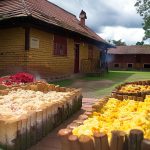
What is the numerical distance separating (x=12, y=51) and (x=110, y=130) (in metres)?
11.9

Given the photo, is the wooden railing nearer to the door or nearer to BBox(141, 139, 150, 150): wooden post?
the door

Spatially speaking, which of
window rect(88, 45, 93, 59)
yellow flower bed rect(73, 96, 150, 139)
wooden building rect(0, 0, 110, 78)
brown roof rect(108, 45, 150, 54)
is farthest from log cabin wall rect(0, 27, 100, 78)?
brown roof rect(108, 45, 150, 54)

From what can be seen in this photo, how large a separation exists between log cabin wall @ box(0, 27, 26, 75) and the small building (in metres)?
34.9

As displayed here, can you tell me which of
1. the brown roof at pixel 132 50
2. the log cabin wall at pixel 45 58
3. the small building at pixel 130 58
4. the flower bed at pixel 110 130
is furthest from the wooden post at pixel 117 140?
the brown roof at pixel 132 50

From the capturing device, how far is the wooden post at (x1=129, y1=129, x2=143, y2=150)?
7.64 ft

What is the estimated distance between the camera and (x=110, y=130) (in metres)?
2.92

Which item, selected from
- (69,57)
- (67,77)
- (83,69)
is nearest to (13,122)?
(67,77)

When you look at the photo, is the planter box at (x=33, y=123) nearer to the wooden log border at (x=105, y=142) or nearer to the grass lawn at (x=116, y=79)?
the wooden log border at (x=105, y=142)

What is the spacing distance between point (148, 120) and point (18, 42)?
454 inches

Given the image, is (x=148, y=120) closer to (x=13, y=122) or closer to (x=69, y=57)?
(x=13, y=122)

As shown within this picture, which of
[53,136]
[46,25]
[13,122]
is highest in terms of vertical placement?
[46,25]

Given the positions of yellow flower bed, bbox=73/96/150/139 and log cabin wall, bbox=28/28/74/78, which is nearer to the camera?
yellow flower bed, bbox=73/96/150/139

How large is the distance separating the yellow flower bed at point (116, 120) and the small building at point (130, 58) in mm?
43713

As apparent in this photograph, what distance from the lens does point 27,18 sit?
12.8m
